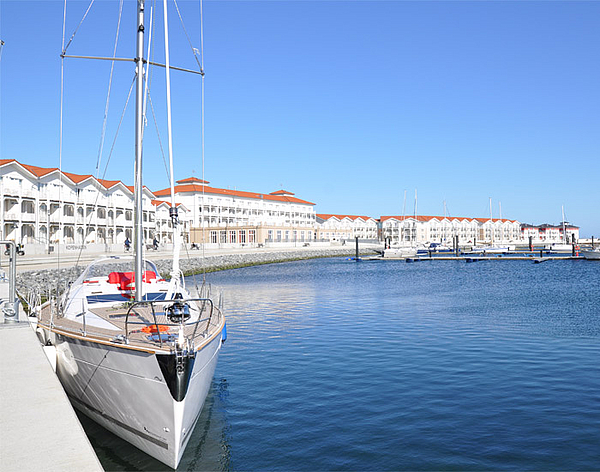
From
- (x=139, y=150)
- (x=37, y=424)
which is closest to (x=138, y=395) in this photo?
(x=37, y=424)

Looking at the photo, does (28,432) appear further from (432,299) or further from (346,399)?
(432,299)

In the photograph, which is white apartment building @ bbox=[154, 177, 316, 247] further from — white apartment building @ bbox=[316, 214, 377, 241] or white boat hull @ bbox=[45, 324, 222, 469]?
white boat hull @ bbox=[45, 324, 222, 469]

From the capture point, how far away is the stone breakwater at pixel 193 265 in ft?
110

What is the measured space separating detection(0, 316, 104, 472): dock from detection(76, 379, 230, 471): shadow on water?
65.9 inches

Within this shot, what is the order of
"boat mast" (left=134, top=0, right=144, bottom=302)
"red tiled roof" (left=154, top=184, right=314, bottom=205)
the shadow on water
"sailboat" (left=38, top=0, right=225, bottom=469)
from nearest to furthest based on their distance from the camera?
"sailboat" (left=38, top=0, right=225, bottom=469)
the shadow on water
"boat mast" (left=134, top=0, right=144, bottom=302)
"red tiled roof" (left=154, top=184, right=314, bottom=205)

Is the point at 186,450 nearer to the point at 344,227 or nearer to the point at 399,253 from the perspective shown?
the point at 399,253

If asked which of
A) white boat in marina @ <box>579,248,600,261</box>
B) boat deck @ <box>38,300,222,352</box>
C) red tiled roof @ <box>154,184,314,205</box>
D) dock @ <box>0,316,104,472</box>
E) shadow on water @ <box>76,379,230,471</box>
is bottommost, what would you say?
shadow on water @ <box>76,379,230,471</box>

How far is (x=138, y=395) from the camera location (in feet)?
28.1

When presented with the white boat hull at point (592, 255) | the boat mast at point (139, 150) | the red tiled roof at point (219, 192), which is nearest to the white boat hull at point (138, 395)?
the boat mast at point (139, 150)

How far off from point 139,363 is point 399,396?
22.5 ft

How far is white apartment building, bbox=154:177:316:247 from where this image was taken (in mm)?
123556

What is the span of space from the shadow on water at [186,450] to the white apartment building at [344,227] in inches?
6050

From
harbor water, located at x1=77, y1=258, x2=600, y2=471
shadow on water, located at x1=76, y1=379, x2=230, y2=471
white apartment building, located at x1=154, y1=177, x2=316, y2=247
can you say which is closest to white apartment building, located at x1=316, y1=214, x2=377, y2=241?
white apartment building, located at x1=154, y1=177, x2=316, y2=247

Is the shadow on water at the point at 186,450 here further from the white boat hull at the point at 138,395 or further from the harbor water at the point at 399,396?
the white boat hull at the point at 138,395
